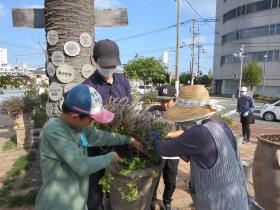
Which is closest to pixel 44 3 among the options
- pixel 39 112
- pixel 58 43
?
pixel 58 43

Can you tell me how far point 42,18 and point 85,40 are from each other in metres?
0.65

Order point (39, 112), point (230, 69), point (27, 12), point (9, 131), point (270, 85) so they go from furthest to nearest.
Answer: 1. point (230, 69)
2. point (270, 85)
3. point (9, 131)
4. point (39, 112)
5. point (27, 12)

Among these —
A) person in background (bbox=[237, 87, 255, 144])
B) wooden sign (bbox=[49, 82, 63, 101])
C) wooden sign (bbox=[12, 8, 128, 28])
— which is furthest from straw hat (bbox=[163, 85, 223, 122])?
person in background (bbox=[237, 87, 255, 144])

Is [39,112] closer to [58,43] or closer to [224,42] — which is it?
[58,43]

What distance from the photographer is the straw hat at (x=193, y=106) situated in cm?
189

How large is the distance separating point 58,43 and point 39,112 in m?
3.14

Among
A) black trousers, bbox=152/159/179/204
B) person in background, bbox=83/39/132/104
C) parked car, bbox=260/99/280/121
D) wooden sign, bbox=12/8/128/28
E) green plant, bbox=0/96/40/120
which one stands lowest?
parked car, bbox=260/99/280/121

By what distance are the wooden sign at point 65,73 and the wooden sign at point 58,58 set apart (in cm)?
7

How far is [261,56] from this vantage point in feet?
120

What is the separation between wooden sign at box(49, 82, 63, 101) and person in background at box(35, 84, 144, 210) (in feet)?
6.06

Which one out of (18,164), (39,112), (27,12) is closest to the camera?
(27,12)

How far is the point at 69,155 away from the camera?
1.72m

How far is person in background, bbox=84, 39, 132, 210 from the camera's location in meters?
2.53

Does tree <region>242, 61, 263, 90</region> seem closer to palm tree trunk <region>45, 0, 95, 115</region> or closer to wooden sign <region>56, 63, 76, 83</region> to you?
palm tree trunk <region>45, 0, 95, 115</region>
